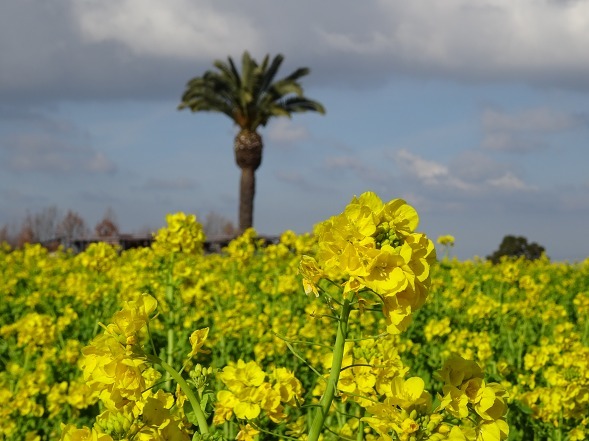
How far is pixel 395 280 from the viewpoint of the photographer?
1.67 metres

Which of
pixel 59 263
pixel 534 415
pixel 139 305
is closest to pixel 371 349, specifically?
pixel 139 305

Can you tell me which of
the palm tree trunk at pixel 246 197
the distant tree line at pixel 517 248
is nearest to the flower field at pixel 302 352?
the distant tree line at pixel 517 248

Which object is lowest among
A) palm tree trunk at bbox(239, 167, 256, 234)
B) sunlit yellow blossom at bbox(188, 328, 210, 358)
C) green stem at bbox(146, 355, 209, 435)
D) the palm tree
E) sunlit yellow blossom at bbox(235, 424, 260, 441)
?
sunlit yellow blossom at bbox(235, 424, 260, 441)

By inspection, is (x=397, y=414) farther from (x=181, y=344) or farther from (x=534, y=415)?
(x=181, y=344)

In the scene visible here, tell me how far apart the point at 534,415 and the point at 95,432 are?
3275 millimetres

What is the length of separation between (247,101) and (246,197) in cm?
362

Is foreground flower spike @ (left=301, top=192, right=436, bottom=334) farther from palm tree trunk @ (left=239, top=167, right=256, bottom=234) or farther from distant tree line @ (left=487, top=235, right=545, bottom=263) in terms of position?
palm tree trunk @ (left=239, top=167, right=256, bottom=234)

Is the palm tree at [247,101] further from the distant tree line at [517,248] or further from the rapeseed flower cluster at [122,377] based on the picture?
the rapeseed flower cluster at [122,377]

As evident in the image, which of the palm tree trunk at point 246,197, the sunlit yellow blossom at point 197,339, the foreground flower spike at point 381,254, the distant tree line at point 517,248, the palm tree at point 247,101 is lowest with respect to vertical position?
the sunlit yellow blossom at point 197,339

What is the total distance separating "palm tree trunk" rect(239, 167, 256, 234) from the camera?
3036cm

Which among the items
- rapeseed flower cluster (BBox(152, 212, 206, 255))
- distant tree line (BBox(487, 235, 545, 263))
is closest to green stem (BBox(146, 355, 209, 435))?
rapeseed flower cluster (BBox(152, 212, 206, 255))

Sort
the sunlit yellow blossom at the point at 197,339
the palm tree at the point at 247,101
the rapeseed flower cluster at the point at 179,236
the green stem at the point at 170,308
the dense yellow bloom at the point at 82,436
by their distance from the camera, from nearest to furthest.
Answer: the dense yellow bloom at the point at 82,436 < the sunlit yellow blossom at the point at 197,339 < the green stem at the point at 170,308 < the rapeseed flower cluster at the point at 179,236 < the palm tree at the point at 247,101

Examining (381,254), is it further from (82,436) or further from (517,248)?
(517,248)

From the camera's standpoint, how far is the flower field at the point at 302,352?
1770 mm
